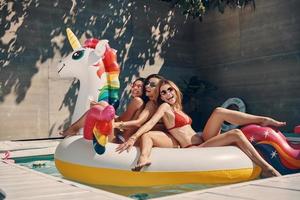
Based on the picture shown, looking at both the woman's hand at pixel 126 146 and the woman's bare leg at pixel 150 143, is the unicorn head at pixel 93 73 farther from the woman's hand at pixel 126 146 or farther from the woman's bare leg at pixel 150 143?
the woman's hand at pixel 126 146

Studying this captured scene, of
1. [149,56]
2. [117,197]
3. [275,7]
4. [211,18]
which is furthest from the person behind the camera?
[211,18]

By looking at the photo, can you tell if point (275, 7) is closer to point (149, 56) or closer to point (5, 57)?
point (149, 56)

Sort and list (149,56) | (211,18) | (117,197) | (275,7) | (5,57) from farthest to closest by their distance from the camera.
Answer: (211,18)
(149,56)
(275,7)
(5,57)
(117,197)

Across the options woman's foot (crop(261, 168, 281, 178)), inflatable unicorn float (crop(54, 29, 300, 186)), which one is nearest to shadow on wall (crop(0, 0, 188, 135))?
inflatable unicorn float (crop(54, 29, 300, 186))

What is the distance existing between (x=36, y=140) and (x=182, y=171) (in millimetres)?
7030

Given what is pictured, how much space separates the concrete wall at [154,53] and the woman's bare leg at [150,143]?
6.59 meters

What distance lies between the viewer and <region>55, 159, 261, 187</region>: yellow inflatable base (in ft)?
13.3

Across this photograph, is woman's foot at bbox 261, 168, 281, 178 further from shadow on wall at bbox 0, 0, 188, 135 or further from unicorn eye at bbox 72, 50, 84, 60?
shadow on wall at bbox 0, 0, 188, 135

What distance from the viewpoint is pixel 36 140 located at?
33.3 ft

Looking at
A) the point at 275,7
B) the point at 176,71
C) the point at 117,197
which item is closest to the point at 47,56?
the point at 176,71

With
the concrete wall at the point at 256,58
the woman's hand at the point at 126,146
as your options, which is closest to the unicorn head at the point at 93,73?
the woman's hand at the point at 126,146

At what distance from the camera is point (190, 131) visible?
4.70 meters

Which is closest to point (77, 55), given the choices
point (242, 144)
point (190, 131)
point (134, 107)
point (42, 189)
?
point (134, 107)

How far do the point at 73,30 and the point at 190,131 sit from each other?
23.9ft
